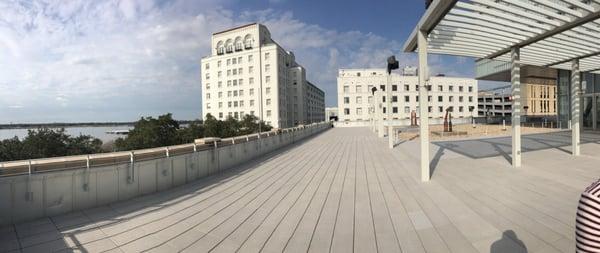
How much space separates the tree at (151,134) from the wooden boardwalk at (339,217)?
2904 centimetres

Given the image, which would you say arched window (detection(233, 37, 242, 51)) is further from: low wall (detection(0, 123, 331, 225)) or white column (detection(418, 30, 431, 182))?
white column (detection(418, 30, 431, 182))

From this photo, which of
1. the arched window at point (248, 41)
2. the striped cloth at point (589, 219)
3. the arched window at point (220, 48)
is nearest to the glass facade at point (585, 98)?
the striped cloth at point (589, 219)

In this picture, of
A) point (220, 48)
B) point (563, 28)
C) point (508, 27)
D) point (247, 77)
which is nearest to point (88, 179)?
point (508, 27)

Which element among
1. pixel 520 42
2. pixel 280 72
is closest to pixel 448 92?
pixel 280 72

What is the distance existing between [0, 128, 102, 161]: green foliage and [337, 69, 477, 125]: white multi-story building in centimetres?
4010

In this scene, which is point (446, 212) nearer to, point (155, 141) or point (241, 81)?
point (155, 141)

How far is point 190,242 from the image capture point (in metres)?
3.81

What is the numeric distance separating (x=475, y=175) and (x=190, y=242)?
6474mm

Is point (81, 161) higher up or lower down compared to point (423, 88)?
lower down

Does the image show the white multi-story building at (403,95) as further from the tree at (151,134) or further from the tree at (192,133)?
the tree at (151,134)

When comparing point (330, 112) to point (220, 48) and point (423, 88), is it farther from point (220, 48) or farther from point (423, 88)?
point (423, 88)

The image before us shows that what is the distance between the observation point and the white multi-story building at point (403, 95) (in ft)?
191

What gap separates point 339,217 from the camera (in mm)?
4562

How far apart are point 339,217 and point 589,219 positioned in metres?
3.81
